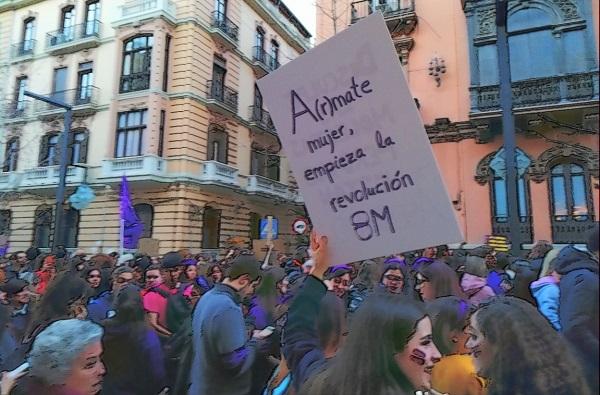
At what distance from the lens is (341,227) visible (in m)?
2.17

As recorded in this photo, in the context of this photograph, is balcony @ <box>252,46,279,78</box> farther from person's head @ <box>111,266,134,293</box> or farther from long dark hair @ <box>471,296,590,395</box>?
long dark hair @ <box>471,296,590,395</box>

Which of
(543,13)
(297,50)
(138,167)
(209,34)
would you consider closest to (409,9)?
(543,13)

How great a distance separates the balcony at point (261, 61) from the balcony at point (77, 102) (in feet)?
26.1

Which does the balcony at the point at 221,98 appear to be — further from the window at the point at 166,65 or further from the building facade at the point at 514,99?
the building facade at the point at 514,99

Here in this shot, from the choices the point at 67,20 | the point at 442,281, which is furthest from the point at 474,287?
the point at 67,20

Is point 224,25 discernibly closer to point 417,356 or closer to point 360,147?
point 360,147

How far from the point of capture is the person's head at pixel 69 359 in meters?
1.96

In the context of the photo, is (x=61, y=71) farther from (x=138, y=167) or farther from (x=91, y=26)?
(x=138, y=167)

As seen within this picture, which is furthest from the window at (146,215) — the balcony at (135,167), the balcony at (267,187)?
the balcony at (267,187)

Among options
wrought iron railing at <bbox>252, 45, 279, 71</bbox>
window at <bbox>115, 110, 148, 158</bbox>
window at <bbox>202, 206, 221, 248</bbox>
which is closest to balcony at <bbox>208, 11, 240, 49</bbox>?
wrought iron railing at <bbox>252, 45, 279, 71</bbox>

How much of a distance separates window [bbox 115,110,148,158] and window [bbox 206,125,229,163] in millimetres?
2986

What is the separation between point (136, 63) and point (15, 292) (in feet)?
60.6

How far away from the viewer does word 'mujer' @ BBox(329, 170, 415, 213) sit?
192cm

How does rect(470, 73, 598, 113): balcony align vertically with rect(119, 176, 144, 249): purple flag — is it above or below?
above
